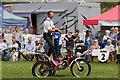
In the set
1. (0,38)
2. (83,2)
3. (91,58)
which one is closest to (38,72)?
(91,58)

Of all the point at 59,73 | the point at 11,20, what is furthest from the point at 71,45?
the point at 11,20

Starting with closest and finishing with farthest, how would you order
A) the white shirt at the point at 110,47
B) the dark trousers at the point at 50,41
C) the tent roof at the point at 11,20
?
the dark trousers at the point at 50,41, the white shirt at the point at 110,47, the tent roof at the point at 11,20

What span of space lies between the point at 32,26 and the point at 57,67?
1803cm

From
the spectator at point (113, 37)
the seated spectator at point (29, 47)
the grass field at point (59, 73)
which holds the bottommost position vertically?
the grass field at point (59, 73)

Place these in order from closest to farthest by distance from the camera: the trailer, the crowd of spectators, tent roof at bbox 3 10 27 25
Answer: the crowd of spectators, tent roof at bbox 3 10 27 25, the trailer

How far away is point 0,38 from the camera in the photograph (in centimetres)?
1847

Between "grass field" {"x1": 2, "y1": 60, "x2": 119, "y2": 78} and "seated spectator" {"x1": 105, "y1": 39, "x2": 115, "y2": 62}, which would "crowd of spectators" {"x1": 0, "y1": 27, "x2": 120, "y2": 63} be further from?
"grass field" {"x1": 2, "y1": 60, "x2": 119, "y2": 78}

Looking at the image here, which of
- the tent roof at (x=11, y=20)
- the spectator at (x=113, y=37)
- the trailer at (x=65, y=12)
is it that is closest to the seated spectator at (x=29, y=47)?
the spectator at (x=113, y=37)

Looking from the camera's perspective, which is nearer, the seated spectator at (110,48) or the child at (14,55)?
the seated spectator at (110,48)

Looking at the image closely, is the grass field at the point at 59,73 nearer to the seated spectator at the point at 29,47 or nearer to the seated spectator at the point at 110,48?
the seated spectator at the point at 110,48

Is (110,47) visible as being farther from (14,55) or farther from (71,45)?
(14,55)

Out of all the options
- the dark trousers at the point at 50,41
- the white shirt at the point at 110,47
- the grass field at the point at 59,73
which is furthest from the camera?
the white shirt at the point at 110,47

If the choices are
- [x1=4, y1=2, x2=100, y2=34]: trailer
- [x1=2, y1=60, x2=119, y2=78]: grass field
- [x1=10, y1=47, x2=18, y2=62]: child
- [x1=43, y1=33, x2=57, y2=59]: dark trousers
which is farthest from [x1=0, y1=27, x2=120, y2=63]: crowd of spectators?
[x1=4, y1=2, x2=100, y2=34]: trailer

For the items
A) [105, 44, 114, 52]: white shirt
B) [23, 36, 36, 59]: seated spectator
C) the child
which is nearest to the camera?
[105, 44, 114, 52]: white shirt
